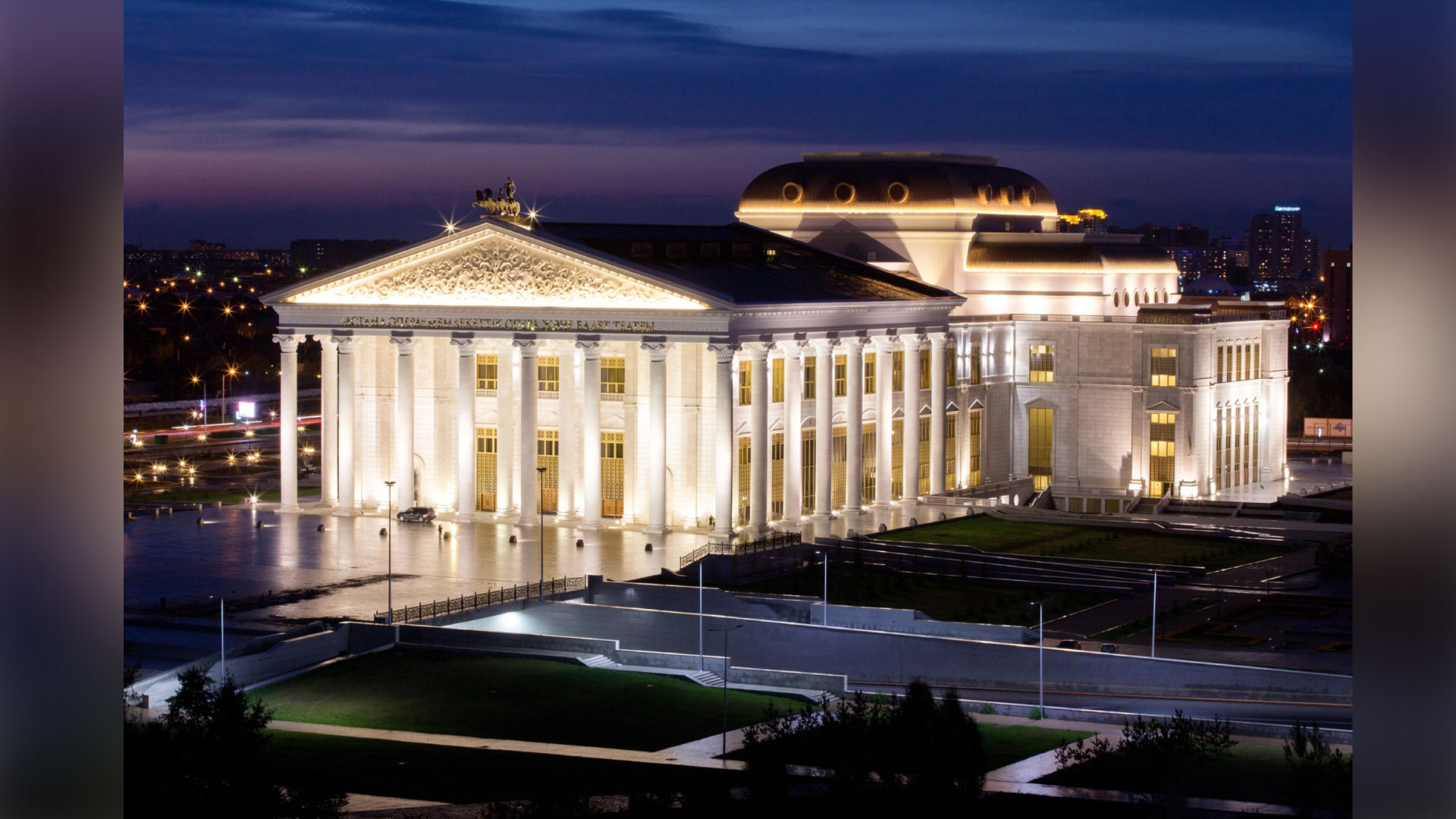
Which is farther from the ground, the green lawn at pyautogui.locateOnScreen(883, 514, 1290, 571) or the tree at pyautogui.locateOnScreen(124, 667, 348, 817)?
the green lawn at pyautogui.locateOnScreen(883, 514, 1290, 571)

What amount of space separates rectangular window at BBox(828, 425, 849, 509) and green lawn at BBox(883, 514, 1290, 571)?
15.5ft

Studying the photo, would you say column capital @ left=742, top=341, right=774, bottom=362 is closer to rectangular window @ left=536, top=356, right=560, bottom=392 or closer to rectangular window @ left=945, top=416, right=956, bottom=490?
rectangular window @ left=536, top=356, right=560, bottom=392

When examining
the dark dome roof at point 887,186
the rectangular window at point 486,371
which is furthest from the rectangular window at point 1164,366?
the rectangular window at point 486,371

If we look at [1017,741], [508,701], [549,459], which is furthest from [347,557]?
[1017,741]

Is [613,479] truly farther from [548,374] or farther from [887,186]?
[887,186]

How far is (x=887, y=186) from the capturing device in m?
96.0

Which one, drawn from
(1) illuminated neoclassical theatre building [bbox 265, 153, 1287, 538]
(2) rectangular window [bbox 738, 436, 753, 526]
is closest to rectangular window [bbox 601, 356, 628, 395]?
(1) illuminated neoclassical theatre building [bbox 265, 153, 1287, 538]

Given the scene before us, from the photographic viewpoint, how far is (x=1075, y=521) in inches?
3196

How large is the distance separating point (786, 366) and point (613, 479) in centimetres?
833

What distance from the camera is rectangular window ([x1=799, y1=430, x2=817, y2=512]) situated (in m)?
78.1

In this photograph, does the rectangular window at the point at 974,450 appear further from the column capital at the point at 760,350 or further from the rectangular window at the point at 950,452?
the column capital at the point at 760,350

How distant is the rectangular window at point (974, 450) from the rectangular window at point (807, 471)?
1442cm
